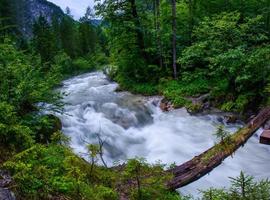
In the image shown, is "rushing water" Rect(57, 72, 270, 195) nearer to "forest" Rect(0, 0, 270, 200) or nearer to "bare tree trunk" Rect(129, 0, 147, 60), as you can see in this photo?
"forest" Rect(0, 0, 270, 200)

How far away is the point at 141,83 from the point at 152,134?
27.8 feet

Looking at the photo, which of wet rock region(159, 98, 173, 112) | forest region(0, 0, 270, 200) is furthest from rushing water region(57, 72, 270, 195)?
forest region(0, 0, 270, 200)

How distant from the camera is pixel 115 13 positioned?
22391 millimetres

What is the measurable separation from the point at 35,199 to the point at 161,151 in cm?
737

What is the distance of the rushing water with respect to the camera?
10.7 meters

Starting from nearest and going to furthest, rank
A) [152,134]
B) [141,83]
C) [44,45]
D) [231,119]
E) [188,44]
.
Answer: [152,134], [231,119], [141,83], [188,44], [44,45]

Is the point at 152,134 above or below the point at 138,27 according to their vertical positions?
below

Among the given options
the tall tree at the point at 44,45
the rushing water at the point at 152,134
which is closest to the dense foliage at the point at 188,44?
the rushing water at the point at 152,134

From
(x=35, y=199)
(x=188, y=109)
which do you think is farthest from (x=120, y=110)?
(x=35, y=199)

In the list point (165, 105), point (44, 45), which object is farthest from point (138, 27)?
point (44, 45)

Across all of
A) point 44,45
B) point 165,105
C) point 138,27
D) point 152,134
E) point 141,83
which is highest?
point 138,27

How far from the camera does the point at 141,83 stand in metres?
22.7

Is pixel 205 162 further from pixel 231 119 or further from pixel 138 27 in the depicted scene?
pixel 138 27

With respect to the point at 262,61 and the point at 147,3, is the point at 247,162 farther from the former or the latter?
the point at 147,3
